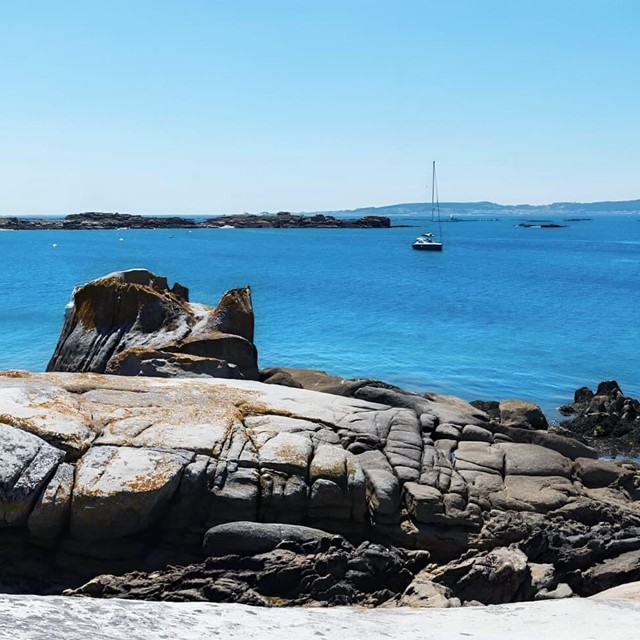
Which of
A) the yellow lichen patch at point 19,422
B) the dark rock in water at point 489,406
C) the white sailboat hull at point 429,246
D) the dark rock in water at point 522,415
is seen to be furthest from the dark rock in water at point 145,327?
the white sailboat hull at point 429,246

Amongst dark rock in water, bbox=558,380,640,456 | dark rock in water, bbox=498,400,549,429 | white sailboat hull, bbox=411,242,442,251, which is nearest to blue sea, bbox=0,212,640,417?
white sailboat hull, bbox=411,242,442,251

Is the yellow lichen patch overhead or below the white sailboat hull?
below

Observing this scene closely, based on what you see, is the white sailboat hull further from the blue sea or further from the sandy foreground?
the sandy foreground

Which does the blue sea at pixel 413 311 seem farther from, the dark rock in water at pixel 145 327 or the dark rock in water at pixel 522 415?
the dark rock in water at pixel 145 327

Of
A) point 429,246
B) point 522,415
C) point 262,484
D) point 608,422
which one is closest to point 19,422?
point 262,484

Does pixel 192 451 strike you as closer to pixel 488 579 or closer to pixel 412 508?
pixel 412 508

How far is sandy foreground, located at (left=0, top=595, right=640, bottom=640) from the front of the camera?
6570 mm

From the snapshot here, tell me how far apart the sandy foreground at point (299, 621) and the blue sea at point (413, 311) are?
24737 millimetres

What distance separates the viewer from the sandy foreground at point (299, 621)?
6.57 m

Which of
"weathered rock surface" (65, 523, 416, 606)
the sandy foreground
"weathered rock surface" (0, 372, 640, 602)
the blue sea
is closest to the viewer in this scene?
the sandy foreground

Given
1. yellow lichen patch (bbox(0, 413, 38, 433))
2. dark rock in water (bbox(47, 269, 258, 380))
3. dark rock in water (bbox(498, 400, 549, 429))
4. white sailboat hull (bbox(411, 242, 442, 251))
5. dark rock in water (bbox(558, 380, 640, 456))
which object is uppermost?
white sailboat hull (bbox(411, 242, 442, 251))

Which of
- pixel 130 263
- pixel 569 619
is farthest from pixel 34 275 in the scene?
pixel 569 619

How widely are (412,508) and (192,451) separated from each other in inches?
181

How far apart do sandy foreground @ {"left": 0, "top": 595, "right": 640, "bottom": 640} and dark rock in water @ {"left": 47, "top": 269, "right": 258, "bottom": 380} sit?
571 inches
